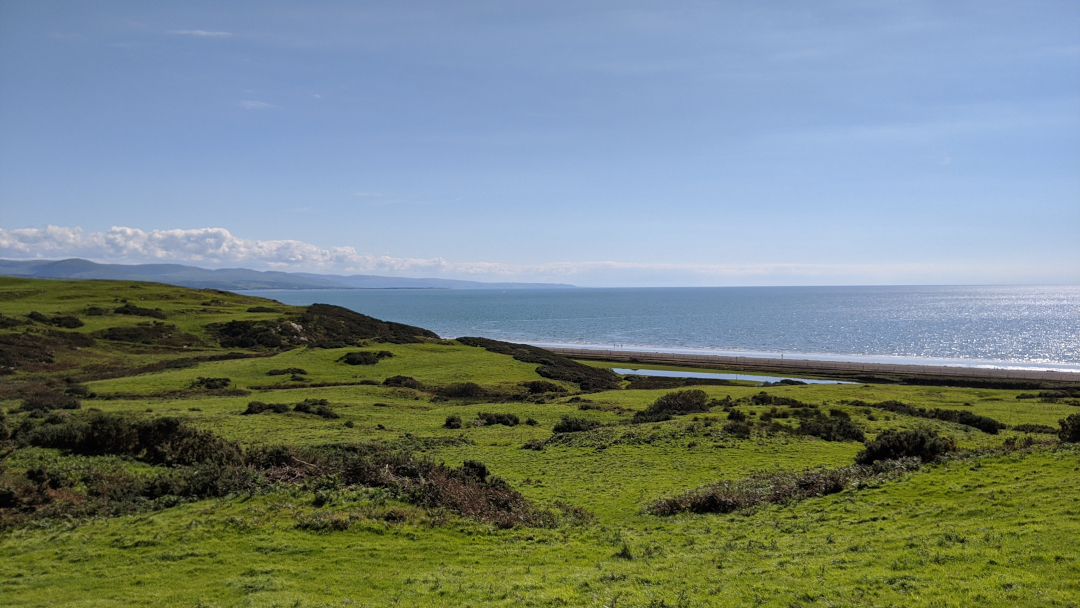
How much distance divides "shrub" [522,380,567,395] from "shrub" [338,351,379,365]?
1859cm

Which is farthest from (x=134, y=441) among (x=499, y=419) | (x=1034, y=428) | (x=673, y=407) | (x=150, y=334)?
(x=150, y=334)

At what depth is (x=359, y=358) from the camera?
64.6 metres

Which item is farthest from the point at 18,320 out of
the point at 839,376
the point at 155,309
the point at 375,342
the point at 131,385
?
the point at 839,376

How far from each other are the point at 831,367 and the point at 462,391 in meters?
66.3

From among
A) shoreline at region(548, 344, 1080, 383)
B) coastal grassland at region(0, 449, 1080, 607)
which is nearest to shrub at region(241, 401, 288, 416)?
coastal grassland at region(0, 449, 1080, 607)

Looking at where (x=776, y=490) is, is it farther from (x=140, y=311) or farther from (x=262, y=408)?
(x=140, y=311)

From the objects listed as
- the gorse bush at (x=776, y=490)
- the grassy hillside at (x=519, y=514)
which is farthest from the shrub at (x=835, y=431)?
the gorse bush at (x=776, y=490)

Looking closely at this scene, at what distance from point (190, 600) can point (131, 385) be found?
4363 cm

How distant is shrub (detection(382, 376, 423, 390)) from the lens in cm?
5433

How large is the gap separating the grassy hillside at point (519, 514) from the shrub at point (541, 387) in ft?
69.1

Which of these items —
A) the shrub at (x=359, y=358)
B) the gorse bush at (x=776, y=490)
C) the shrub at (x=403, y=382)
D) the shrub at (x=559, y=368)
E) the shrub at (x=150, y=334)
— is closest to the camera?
the gorse bush at (x=776, y=490)

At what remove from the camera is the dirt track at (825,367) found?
77938 millimetres

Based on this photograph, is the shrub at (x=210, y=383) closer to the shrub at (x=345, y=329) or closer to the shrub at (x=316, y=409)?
the shrub at (x=316, y=409)

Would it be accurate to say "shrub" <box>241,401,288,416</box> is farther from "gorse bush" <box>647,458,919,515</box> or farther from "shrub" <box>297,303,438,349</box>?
"shrub" <box>297,303,438,349</box>
